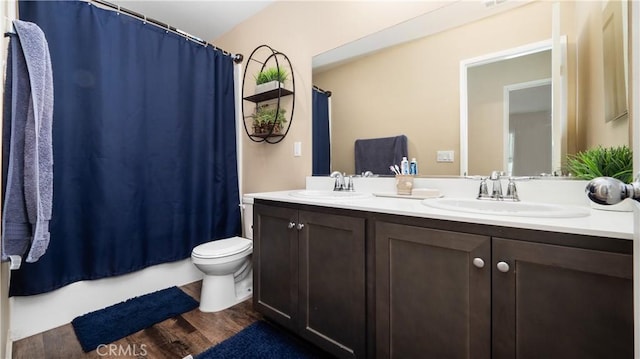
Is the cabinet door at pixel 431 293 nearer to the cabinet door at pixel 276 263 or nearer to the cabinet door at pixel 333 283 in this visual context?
the cabinet door at pixel 333 283

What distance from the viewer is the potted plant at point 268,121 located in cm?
214

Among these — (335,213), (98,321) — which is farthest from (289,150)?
(98,321)

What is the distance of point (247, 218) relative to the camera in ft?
7.56

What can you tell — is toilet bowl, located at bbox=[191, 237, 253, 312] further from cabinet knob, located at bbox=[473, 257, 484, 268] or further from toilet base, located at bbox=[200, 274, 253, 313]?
cabinet knob, located at bbox=[473, 257, 484, 268]

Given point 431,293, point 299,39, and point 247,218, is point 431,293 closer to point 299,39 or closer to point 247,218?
point 247,218

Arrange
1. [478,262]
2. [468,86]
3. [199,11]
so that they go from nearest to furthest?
[478,262] → [468,86] → [199,11]

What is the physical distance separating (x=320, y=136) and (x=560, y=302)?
1.53 meters

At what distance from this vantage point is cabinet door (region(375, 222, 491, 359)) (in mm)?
834

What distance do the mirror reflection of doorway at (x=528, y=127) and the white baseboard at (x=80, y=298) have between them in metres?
2.36

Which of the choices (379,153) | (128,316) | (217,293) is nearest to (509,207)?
(379,153)

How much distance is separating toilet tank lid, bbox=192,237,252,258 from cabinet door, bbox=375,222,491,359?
107 cm

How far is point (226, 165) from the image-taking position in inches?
93.0

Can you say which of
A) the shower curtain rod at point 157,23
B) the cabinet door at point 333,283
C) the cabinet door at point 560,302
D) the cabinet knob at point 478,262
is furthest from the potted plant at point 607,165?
the shower curtain rod at point 157,23

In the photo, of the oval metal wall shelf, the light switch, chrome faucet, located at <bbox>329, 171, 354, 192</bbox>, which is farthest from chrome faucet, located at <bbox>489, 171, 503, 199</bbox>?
the oval metal wall shelf
